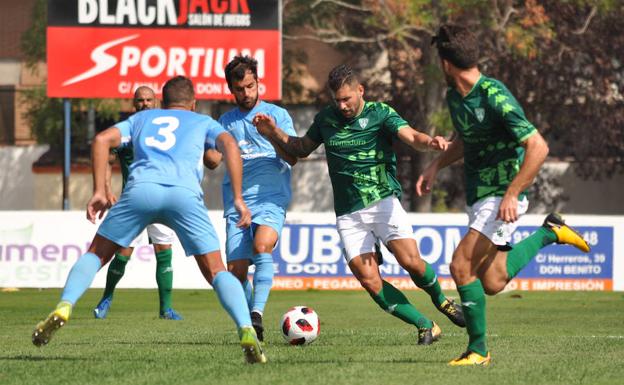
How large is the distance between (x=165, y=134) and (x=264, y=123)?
6.11 ft

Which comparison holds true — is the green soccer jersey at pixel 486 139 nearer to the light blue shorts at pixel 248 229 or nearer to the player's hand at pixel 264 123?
the player's hand at pixel 264 123

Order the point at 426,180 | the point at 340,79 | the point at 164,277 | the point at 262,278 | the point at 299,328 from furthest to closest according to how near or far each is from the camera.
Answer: the point at 164,277 → the point at 262,278 → the point at 299,328 → the point at 340,79 → the point at 426,180

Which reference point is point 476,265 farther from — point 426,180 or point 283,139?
point 283,139

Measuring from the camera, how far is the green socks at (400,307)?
1016 centimetres

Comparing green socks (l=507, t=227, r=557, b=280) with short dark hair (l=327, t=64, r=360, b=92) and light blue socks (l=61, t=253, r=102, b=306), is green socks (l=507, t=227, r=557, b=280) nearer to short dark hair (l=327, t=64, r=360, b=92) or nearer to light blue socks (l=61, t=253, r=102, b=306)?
short dark hair (l=327, t=64, r=360, b=92)

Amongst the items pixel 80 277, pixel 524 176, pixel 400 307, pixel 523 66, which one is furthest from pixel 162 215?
pixel 523 66

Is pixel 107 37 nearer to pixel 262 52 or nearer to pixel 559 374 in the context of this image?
pixel 262 52

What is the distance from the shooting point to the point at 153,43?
84.1 feet

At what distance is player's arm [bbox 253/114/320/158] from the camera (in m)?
10.4

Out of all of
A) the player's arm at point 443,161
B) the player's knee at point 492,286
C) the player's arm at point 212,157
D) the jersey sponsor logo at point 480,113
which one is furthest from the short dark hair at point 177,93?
the player's knee at point 492,286

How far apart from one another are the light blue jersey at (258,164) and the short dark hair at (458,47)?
2.55m

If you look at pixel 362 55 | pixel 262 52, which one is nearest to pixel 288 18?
pixel 362 55

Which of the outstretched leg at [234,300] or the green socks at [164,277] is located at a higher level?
the outstretched leg at [234,300]

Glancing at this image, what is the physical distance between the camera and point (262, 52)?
25.3 metres
